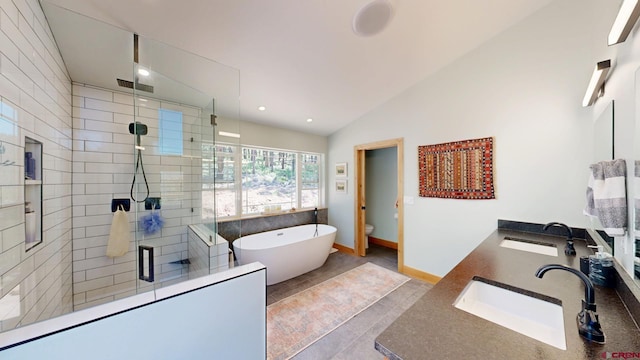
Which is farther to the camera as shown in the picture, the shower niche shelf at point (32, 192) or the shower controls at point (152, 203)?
the shower controls at point (152, 203)

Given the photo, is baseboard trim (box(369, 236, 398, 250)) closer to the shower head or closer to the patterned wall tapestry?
the patterned wall tapestry

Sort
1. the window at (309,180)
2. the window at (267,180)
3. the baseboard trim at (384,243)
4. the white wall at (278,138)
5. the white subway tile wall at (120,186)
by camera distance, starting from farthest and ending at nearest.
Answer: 1. the baseboard trim at (384,243)
2. the window at (309,180)
3. the window at (267,180)
4. the white wall at (278,138)
5. the white subway tile wall at (120,186)

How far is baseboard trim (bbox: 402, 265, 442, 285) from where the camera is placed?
2.92 meters

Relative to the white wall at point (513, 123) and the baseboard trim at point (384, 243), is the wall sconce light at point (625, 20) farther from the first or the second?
the baseboard trim at point (384, 243)

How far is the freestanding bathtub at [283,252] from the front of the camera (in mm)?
2705

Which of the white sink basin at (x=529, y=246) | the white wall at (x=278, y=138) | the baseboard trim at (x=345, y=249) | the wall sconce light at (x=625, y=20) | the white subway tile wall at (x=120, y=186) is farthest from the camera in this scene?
the baseboard trim at (x=345, y=249)

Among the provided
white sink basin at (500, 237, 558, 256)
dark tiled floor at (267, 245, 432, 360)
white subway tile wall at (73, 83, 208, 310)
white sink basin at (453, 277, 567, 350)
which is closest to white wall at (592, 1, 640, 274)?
white sink basin at (453, 277, 567, 350)

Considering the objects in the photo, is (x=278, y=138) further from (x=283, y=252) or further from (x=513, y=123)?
(x=513, y=123)

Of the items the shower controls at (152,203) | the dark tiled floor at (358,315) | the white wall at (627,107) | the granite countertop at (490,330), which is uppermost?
the white wall at (627,107)

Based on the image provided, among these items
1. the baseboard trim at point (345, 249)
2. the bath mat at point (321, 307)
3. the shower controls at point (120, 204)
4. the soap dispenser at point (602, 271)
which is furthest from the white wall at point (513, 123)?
the shower controls at point (120, 204)

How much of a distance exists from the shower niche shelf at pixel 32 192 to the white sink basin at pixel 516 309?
2.35 meters

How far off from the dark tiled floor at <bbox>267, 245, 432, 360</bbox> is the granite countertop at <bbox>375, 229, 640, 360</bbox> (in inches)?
43.9

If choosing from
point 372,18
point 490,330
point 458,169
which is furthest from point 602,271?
point 372,18

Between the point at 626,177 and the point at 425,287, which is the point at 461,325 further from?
the point at 425,287
